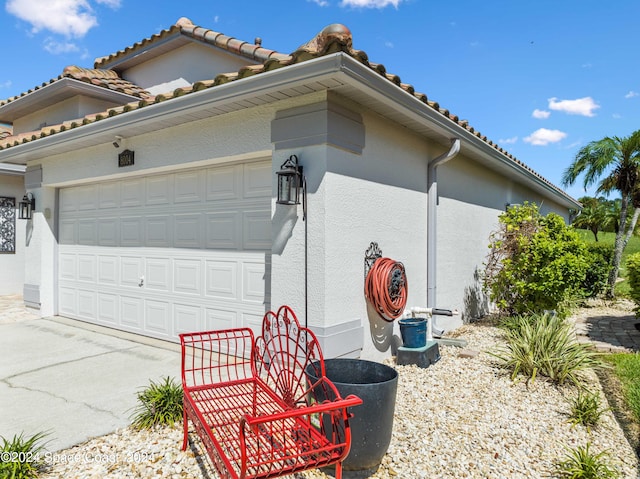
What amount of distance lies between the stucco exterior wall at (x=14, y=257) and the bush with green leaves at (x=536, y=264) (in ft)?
36.9

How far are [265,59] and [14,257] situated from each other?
357 inches

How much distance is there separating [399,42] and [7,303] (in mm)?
10332

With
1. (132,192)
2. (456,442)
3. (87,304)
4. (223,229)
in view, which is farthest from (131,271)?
(456,442)

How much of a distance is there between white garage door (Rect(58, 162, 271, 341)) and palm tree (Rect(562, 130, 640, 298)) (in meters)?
10.8

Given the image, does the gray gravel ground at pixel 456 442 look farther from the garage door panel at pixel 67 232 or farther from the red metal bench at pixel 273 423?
the garage door panel at pixel 67 232

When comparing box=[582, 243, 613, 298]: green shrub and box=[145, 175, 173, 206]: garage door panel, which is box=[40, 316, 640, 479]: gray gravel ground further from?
box=[582, 243, 613, 298]: green shrub

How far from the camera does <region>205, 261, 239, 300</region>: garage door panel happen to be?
18.4 feet

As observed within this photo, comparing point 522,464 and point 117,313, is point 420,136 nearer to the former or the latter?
point 522,464

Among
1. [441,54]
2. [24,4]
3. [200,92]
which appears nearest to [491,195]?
[441,54]

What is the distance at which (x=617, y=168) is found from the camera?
11.7m

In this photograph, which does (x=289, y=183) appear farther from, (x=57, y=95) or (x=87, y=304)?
(x=57, y=95)

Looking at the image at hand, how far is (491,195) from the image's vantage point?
30.2 feet

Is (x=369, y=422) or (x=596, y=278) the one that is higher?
(x=596, y=278)

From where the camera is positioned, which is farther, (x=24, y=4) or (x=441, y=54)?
(x=441, y=54)
